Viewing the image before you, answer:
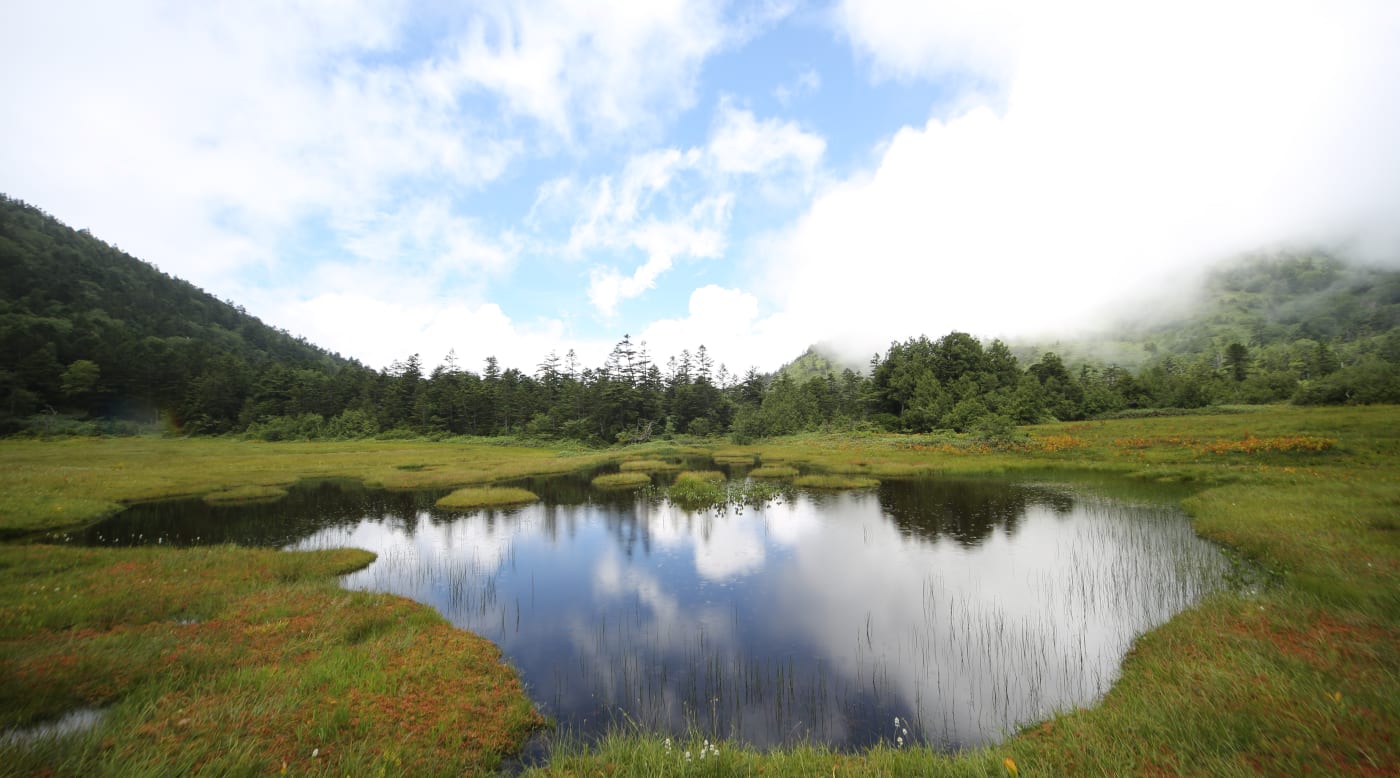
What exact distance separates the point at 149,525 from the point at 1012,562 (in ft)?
142

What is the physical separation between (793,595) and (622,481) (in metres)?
30.5

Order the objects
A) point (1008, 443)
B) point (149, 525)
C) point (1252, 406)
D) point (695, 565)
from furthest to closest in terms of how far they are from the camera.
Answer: point (1252, 406) → point (1008, 443) → point (149, 525) → point (695, 565)

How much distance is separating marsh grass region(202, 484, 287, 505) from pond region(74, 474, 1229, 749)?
8.72 ft

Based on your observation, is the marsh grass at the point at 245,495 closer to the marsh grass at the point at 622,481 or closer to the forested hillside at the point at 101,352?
the marsh grass at the point at 622,481

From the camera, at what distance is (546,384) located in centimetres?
11831

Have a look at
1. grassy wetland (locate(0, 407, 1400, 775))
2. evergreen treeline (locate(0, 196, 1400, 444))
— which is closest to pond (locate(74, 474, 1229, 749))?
grassy wetland (locate(0, 407, 1400, 775))

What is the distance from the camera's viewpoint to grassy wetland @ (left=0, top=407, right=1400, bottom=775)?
22.6ft

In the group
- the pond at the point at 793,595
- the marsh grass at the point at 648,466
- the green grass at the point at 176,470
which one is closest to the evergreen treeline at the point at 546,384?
the green grass at the point at 176,470

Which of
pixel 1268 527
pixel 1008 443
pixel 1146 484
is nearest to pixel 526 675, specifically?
pixel 1268 527

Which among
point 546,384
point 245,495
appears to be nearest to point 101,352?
point 546,384

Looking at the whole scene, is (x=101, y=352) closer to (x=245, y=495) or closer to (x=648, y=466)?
(x=245, y=495)

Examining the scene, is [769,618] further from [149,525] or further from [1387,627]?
[149,525]

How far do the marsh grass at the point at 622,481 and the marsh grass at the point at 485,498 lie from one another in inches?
288

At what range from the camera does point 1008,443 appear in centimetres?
5516
